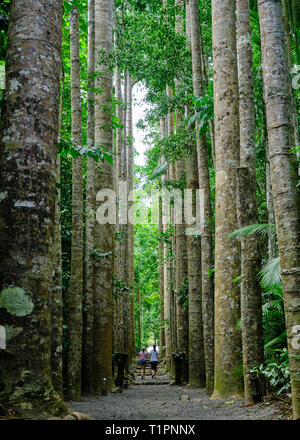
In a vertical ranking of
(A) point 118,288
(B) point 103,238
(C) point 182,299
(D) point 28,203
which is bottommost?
(C) point 182,299

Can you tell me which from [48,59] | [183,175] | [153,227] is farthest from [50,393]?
[153,227]

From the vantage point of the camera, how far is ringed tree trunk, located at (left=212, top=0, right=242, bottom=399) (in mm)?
8336

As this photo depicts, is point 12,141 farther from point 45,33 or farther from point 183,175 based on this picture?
point 183,175

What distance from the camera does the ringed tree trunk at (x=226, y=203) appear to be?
27.3 ft

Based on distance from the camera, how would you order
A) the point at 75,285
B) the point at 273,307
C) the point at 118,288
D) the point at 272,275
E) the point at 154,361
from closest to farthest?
1. the point at 272,275
2. the point at 273,307
3. the point at 75,285
4. the point at 118,288
5. the point at 154,361

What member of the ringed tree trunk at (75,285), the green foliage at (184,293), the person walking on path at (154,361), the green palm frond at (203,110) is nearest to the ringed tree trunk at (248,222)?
the green palm frond at (203,110)

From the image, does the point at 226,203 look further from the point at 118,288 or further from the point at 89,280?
the point at 118,288

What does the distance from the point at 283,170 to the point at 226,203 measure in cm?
448

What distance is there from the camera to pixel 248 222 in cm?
715

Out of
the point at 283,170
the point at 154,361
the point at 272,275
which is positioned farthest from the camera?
the point at 154,361

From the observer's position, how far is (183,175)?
1539 cm

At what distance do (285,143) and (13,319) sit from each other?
3.31 m

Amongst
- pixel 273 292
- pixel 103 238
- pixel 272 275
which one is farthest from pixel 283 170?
pixel 103 238

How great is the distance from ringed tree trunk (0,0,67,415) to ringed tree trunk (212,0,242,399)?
5646 mm
